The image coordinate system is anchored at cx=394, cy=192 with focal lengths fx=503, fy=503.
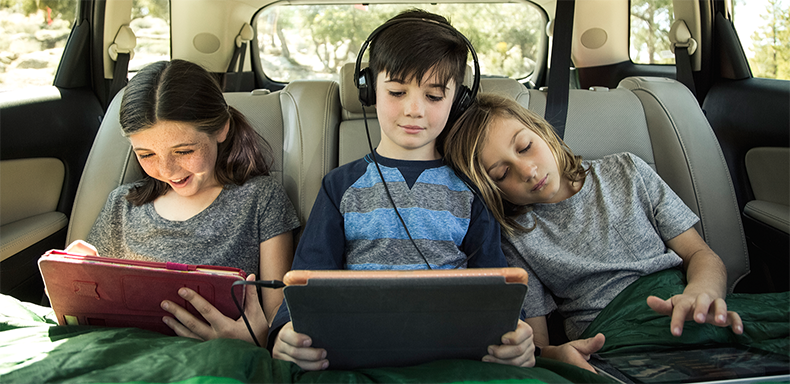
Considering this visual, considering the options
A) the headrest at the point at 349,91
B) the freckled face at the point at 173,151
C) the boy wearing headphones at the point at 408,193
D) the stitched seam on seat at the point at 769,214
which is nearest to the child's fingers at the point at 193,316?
the boy wearing headphones at the point at 408,193

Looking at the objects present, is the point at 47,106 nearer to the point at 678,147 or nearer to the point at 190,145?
the point at 190,145

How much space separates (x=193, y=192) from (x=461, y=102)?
71 centimetres

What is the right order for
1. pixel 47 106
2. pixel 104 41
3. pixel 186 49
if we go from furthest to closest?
pixel 186 49 < pixel 104 41 < pixel 47 106

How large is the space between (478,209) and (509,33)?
1.77 meters

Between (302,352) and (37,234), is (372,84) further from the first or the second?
(37,234)

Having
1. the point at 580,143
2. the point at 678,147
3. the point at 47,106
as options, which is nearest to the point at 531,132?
the point at 580,143

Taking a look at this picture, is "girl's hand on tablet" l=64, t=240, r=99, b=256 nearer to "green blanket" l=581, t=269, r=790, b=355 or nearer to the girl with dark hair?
the girl with dark hair

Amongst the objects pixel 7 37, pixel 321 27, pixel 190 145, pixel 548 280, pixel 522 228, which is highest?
pixel 321 27

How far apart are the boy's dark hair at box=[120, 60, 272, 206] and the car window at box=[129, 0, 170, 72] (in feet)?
2.59

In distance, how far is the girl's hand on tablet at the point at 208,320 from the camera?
0.96 m

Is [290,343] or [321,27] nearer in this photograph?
[290,343]

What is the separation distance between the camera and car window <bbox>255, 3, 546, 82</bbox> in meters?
2.53

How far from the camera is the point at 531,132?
125 cm

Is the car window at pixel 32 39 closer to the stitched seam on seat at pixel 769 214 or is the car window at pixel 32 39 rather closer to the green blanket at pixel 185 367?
the green blanket at pixel 185 367
